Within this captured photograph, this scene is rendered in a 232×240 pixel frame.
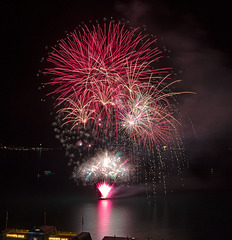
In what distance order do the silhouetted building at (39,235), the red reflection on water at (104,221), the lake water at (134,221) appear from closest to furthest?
the silhouetted building at (39,235) → the lake water at (134,221) → the red reflection on water at (104,221)

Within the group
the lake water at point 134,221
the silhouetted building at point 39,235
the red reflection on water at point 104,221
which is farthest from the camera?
the red reflection on water at point 104,221

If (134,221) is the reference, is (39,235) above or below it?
above

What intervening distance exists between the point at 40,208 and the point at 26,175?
12130cm

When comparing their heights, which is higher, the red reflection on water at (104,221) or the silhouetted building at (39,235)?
the silhouetted building at (39,235)

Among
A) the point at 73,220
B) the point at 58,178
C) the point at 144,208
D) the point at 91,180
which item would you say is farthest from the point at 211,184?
the point at 73,220

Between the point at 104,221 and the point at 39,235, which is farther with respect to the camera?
the point at 104,221

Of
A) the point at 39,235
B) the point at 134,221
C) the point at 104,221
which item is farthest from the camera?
the point at 134,221

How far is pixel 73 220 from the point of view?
6694cm

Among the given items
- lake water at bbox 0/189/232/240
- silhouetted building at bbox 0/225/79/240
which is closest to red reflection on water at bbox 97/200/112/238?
lake water at bbox 0/189/232/240

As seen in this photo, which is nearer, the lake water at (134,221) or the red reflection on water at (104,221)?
the lake water at (134,221)

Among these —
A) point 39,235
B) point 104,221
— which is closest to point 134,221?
point 104,221

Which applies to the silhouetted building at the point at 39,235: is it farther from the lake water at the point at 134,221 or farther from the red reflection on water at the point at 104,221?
the red reflection on water at the point at 104,221

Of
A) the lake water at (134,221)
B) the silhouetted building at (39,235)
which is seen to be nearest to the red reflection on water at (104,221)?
the lake water at (134,221)

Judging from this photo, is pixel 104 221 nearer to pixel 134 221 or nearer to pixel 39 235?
pixel 134 221
